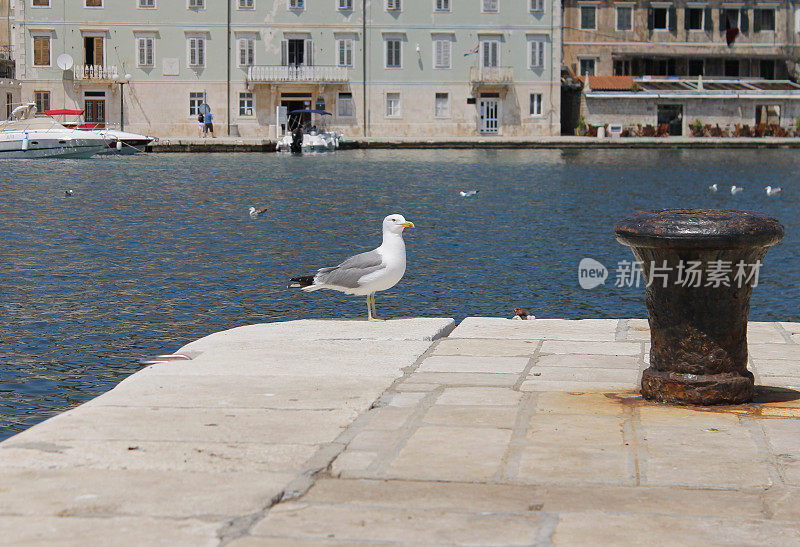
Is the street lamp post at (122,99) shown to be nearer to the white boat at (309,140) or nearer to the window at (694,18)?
the white boat at (309,140)

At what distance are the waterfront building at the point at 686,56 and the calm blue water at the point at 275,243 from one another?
14645mm

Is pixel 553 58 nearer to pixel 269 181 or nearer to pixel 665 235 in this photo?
pixel 269 181

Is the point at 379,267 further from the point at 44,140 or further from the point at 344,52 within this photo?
the point at 344,52

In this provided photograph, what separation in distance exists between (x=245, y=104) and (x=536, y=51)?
53.1ft

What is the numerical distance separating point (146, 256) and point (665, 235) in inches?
684

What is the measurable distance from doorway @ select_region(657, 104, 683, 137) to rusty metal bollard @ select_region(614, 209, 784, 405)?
2431 inches

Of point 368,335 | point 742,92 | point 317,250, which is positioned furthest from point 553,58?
point 368,335

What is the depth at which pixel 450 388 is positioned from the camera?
272 inches


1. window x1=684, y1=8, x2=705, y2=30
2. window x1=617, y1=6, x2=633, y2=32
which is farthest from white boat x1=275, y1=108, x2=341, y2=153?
window x1=684, y1=8, x2=705, y2=30

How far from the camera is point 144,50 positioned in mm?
62719

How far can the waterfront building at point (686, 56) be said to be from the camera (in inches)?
2598

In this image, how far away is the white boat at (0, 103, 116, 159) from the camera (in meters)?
51.5

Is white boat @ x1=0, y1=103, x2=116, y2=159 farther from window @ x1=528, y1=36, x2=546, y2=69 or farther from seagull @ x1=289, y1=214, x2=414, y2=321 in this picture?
seagull @ x1=289, y1=214, x2=414, y2=321

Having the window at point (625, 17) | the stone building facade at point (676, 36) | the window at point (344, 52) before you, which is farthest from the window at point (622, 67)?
the window at point (344, 52)
